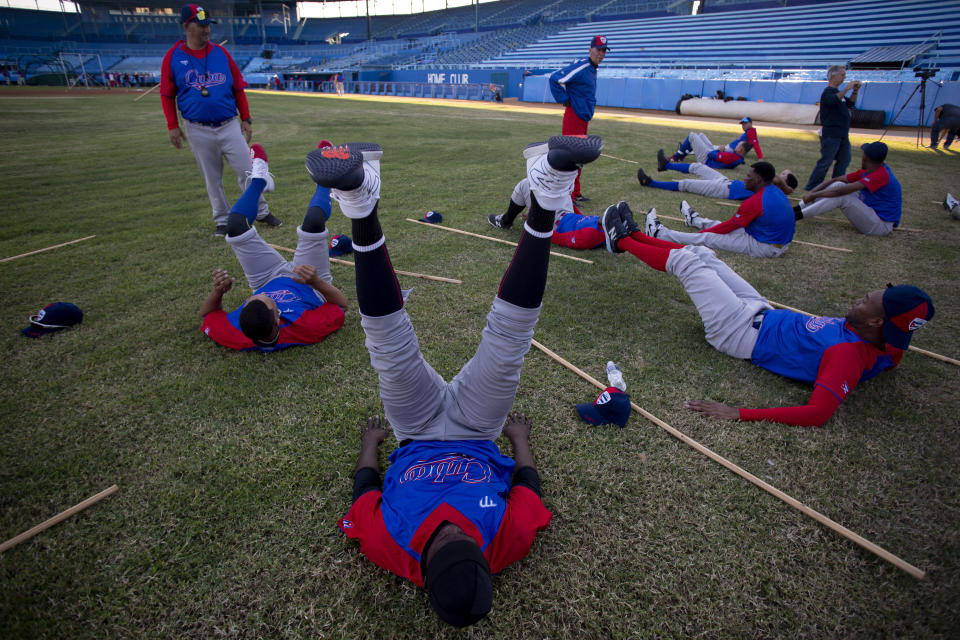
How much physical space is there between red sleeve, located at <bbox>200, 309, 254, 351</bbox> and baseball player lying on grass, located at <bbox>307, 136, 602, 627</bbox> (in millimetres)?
1573

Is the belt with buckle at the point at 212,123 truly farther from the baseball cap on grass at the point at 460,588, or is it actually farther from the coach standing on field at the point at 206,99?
the baseball cap on grass at the point at 460,588

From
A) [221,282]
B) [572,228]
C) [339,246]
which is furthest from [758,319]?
[339,246]

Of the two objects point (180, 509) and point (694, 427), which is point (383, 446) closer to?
point (180, 509)

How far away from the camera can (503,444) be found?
2572 mm

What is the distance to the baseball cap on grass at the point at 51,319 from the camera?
11.1 feet

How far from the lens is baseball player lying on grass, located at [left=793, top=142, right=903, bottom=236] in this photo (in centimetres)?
592

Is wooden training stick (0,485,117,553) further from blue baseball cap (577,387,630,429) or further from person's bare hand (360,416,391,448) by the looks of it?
blue baseball cap (577,387,630,429)

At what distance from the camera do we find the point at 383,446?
8.27 ft

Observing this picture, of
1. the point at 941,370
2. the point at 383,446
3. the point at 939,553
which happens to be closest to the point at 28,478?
the point at 383,446

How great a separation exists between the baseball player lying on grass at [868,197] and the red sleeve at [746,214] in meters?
1.84

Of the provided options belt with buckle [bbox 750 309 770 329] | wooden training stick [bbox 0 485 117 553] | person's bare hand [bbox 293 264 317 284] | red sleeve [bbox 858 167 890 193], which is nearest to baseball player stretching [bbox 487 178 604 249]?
belt with buckle [bbox 750 309 770 329]

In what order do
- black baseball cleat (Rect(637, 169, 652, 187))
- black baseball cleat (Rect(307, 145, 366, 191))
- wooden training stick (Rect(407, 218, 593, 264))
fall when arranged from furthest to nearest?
1. black baseball cleat (Rect(637, 169, 652, 187))
2. wooden training stick (Rect(407, 218, 593, 264))
3. black baseball cleat (Rect(307, 145, 366, 191))

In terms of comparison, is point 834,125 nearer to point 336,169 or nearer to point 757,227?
point 757,227

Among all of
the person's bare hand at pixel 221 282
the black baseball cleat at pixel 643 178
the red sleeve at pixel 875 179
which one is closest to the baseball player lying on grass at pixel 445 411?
the person's bare hand at pixel 221 282
